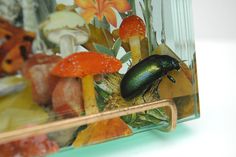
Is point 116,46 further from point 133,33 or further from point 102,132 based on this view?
point 102,132

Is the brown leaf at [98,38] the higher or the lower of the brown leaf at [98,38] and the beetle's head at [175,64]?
the higher

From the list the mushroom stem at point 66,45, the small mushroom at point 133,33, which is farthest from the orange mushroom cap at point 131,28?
the mushroom stem at point 66,45

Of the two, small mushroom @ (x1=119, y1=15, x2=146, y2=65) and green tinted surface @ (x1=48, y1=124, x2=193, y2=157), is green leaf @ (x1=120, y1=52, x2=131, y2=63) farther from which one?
green tinted surface @ (x1=48, y1=124, x2=193, y2=157)

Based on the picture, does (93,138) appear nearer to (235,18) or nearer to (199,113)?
(199,113)

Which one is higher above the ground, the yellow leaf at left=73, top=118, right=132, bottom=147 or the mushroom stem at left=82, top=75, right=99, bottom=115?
the mushroom stem at left=82, top=75, right=99, bottom=115

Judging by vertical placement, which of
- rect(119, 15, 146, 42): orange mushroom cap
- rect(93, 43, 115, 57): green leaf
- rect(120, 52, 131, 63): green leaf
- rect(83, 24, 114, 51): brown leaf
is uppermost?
rect(119, 15, 146, 42): orange mushroom cap

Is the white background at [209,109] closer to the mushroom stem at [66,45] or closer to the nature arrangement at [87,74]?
the nature arrangement at [87,74]

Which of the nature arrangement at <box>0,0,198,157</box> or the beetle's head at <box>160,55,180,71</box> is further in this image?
the beetle's head at <box>160,55,180,71</box>

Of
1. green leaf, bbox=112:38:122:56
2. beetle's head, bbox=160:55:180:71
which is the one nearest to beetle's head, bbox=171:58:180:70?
beetle's head, bbox=160:55:180:71
